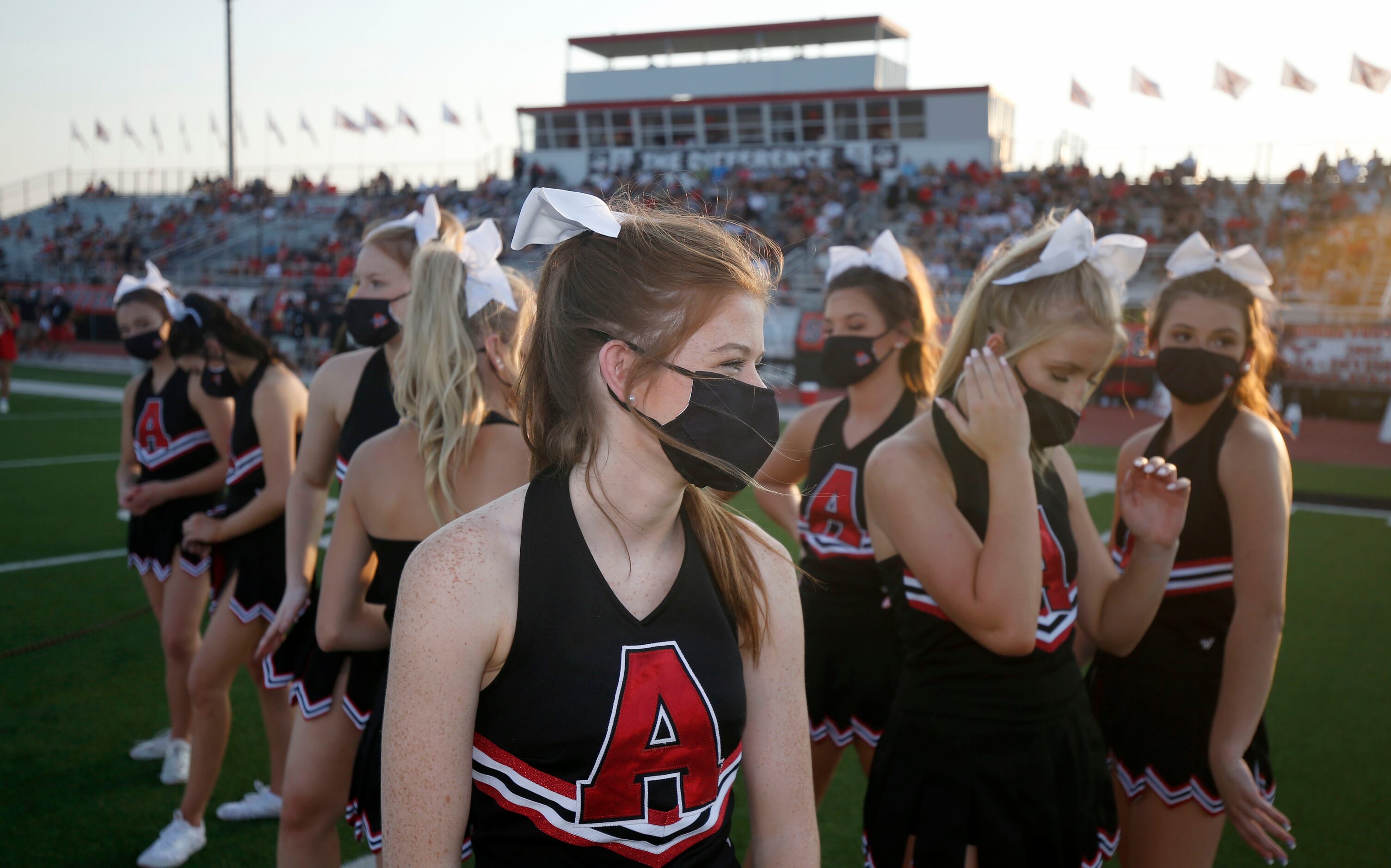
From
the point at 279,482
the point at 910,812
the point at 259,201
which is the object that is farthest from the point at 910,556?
the point at 259,201

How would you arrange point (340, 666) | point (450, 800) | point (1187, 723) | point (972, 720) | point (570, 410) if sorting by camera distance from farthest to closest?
point (340, 666) → point (1187, 723) → point (972, 720) → point (570, 410) → point (450, 800)

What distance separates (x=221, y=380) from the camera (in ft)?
13.6

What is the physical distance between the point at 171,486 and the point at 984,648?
3683mm

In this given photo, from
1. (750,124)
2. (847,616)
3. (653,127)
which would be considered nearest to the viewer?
(847,616)

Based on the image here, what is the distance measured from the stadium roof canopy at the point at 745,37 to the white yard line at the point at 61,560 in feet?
122

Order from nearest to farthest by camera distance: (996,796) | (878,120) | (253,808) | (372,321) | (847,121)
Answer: (996,796)
(372,321)
(253,808)
(878,120)
(847,121)

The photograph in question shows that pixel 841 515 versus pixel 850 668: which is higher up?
pixel 841 515

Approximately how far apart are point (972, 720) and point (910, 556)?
0.40 metres

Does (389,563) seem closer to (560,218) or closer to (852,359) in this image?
(560,218)

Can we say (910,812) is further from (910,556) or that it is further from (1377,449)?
(1377,449)

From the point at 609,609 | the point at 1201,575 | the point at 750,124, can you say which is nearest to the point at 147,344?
the point at 609,609

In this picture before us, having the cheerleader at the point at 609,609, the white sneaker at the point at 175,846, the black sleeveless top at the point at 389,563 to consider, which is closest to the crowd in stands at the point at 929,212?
the white sneaker at the point at 175,846

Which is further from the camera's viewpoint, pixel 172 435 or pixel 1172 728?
pixel 172 435

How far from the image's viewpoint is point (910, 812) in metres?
2.27
